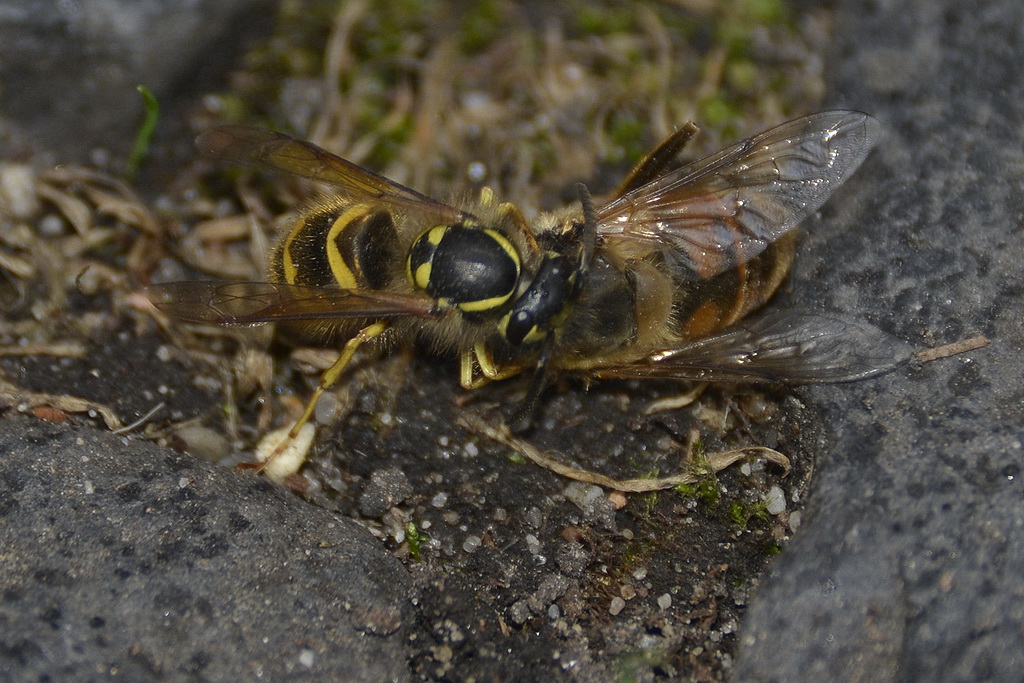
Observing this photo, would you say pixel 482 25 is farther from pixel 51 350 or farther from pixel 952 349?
pixel 952 349

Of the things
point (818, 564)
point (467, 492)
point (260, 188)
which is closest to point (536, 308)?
point (467, 492)

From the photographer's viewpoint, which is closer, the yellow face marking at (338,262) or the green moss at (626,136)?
the yellow face marking at (338,262)

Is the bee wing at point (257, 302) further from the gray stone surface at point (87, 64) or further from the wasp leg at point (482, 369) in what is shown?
the gray stone surface at point (87, 64)

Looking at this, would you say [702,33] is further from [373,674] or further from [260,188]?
[373,674]

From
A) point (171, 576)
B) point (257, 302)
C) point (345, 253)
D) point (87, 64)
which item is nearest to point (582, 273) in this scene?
point (345, 253)

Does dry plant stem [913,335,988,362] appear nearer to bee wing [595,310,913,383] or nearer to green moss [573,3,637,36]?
bee wing [595,310,913,383]

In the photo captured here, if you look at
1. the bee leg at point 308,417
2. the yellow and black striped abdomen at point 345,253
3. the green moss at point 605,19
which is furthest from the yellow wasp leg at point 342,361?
the green moss at point 605,19

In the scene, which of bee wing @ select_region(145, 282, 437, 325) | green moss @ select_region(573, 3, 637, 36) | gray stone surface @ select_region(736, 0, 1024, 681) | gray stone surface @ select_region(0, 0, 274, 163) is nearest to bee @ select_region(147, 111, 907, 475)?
bee wing @ select_region(145, 282, 437, 325)
